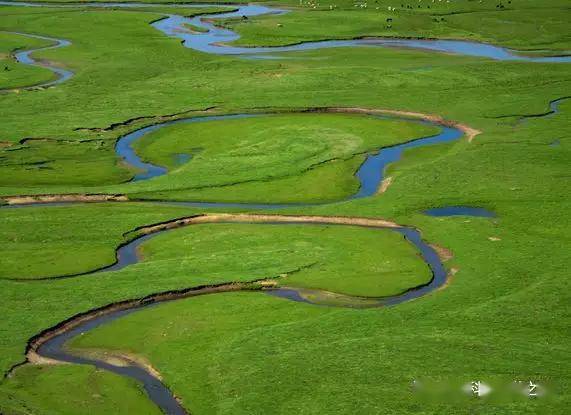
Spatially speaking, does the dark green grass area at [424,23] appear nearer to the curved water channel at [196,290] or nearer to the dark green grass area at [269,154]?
the dark green grass area at [269,154]

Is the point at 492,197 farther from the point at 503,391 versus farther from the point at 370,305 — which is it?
the point at 503,391

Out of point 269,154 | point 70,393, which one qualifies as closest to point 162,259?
point 70,393

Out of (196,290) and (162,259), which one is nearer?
(196,290)

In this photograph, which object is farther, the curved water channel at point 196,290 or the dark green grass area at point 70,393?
the curved water channel at point 196,290

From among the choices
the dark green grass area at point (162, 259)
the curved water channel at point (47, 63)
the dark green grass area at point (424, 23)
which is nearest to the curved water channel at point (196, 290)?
the dark green grass area at point (162, 259)

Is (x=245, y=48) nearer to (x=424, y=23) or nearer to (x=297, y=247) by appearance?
(x=424, y=23)
